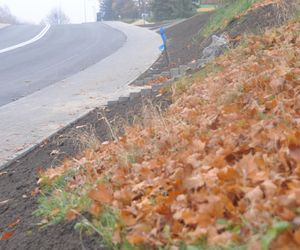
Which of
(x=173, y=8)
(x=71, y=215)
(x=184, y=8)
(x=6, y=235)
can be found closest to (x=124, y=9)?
(x=173, y=8)

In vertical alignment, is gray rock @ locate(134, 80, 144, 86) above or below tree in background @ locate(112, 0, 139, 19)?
above

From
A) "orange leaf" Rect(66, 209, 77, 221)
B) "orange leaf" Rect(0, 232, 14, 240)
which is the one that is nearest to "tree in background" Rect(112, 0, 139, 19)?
"orange leaf" Rect(0, 232, 14, 240)

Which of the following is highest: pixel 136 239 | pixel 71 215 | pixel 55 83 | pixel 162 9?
pixel 136 239

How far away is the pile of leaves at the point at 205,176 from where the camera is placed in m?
2.74

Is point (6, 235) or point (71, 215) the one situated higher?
point (71, 215)

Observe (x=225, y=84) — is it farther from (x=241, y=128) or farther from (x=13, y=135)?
(x=13, y=135)

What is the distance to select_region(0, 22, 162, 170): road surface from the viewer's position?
28.6 ft

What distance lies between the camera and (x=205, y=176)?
3271 millimetres

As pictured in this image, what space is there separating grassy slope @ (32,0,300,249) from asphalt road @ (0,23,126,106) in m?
8.05

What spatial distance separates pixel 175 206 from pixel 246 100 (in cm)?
202

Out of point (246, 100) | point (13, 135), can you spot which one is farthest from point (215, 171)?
point (13, 135)

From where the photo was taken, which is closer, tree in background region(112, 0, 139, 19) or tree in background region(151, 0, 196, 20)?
tree in background region(151, 0, 196, 20)

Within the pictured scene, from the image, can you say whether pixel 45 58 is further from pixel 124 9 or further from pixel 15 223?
pixel 124 9

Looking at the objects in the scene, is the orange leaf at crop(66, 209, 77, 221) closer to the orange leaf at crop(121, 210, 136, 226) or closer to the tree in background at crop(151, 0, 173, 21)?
the orange leaf at crop(121, 210, 136, 226)
